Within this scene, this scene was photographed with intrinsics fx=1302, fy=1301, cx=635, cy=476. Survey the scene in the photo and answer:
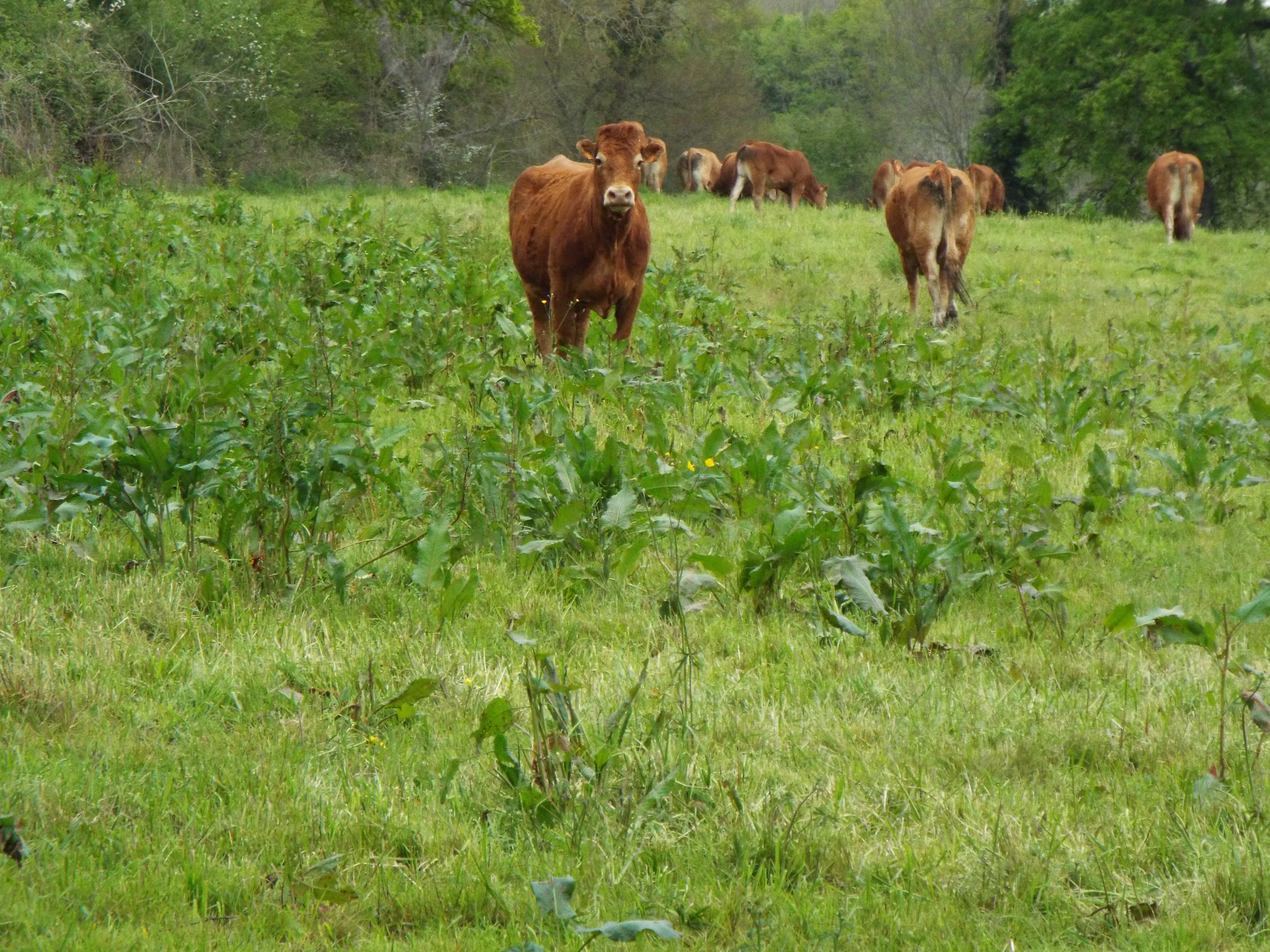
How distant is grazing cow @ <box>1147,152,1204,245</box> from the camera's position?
2341 centimetres

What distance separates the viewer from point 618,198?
8.12 metres

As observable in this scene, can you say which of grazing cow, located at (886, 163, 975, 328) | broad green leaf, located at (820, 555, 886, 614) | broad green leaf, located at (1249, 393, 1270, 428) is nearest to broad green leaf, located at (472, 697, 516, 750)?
broad green leaf, located at (820, 555, 886, 614)

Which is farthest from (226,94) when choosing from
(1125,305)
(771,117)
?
(771,117)

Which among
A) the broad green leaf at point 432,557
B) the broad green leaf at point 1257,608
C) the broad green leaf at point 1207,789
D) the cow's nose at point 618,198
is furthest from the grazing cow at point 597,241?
the broad green leaf at point 1207,789

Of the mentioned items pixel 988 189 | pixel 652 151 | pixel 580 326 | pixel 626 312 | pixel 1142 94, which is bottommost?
pixel 580 326

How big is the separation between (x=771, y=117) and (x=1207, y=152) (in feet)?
125

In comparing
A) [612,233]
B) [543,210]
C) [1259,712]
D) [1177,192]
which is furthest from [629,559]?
[1177,192]

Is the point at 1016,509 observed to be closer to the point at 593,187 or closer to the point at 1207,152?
the point at 593,187

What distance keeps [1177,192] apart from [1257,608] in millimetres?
23033

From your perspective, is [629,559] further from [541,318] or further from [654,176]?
[654,176]

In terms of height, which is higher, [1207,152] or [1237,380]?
[1207,152]

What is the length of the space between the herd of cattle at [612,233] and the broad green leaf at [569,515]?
3.56 m

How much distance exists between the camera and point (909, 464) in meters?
6.37

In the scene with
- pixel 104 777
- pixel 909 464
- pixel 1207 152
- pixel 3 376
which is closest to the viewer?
pixel 104 777
